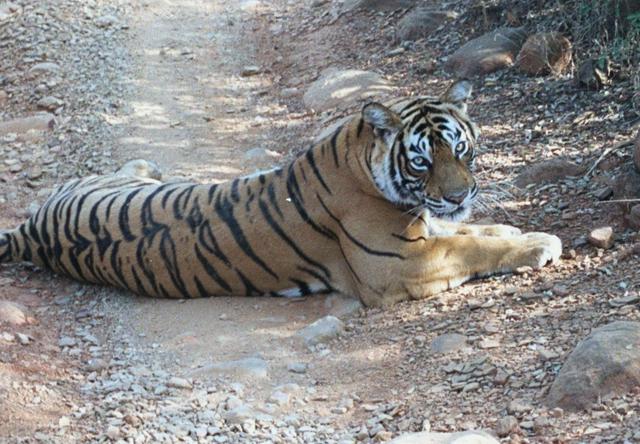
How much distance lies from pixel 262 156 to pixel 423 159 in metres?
2.54

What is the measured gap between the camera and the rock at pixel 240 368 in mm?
5070

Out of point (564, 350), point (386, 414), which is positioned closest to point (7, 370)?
point (386, 414)

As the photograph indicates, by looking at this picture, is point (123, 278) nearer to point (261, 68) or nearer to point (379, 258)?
point (379, 258)

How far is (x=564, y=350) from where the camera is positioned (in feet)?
15.2

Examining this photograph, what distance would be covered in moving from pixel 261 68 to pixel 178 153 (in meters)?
1.82

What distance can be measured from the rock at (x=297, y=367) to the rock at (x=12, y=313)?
160cm

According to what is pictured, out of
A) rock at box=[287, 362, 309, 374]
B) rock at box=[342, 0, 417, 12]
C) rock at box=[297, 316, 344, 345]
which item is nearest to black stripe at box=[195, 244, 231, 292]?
rock at box=[297, 316, 344, 345]

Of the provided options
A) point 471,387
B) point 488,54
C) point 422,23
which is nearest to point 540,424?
point 471,387

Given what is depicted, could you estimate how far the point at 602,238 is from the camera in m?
5.54

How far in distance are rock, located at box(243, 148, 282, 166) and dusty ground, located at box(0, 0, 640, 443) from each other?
0.21 feet

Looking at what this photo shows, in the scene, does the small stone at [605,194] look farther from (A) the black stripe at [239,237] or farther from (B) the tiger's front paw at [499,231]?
(A) the black stripe at [239,237]

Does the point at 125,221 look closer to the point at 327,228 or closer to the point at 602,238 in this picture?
the point at 327,228

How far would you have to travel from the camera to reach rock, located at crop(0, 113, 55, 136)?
28.9 ft

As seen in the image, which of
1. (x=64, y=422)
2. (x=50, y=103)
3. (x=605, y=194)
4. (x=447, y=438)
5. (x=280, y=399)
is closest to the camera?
(x=447, y=438)
